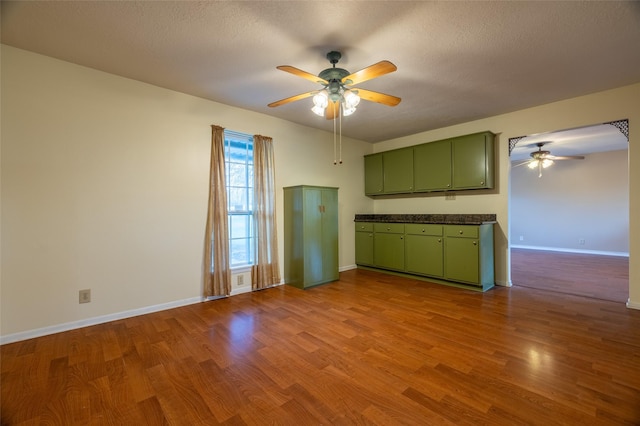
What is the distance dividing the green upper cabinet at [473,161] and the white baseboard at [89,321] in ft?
13.7

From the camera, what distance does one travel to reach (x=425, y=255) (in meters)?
4.34

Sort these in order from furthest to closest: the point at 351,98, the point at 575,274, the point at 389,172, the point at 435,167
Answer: the point at 389,172 → the point at 575,274 → the point at 435,167 → the point at 351,98

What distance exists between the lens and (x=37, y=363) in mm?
2080

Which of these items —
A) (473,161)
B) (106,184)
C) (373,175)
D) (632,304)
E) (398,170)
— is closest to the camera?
(106,184)

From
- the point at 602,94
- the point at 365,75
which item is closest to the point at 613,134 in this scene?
the point at 602,94

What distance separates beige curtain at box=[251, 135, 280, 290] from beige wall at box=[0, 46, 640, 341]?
36 centimetres

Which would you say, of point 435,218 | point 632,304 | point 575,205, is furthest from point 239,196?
point 575,205

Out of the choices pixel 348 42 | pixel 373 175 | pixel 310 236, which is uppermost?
pixel 348 42

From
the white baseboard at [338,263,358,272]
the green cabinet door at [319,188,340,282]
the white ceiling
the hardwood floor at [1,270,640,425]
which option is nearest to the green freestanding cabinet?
the green cabinet door at [319,188,340,282]

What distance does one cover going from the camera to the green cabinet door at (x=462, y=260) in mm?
3812

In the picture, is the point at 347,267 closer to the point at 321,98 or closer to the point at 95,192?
the point at 321,98

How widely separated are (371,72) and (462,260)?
3.02 metres

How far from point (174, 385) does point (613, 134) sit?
7.61m

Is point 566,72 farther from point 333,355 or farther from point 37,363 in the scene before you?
point 37,363
